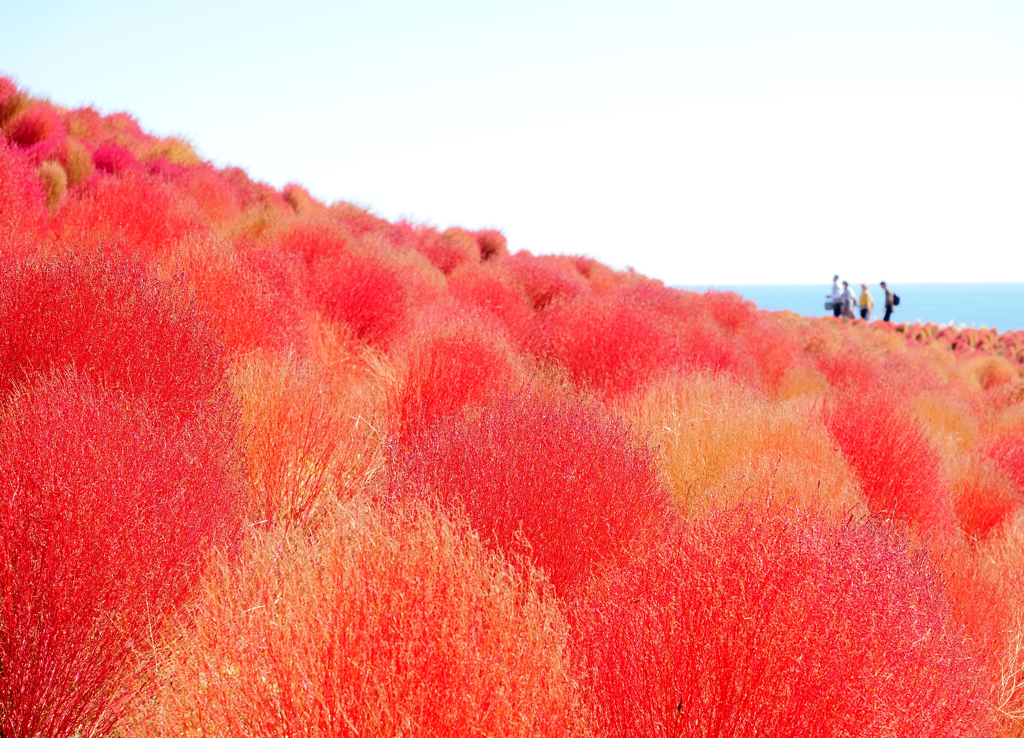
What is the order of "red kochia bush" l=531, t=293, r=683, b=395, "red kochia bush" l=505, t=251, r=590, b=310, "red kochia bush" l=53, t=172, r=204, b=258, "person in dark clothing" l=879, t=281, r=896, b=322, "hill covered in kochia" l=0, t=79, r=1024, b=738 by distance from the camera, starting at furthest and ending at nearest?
"person in dark clothing" l=879, t=281, r=896, b=322 < "red kochia bush" l=505, t=251, r=590, b=310 < "red kochia bush" l=531, t=293, r=683, b=395 < "red kochia bush" l=53, t=172, r=204, b=258 < "hill covered in kochia" l=0, t=79, r=1024, b=738

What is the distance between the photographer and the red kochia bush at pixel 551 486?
377 centimetres

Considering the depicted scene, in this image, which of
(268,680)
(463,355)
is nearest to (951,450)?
(463,355)

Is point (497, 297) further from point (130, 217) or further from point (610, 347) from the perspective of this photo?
point (130, 217)

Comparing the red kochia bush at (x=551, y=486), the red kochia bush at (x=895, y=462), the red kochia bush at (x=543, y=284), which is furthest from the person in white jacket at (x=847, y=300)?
the red kochia bush at (x=551, y=486)

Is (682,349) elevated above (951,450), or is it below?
above

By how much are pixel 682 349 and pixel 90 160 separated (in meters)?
7.62

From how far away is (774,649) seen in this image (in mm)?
2584

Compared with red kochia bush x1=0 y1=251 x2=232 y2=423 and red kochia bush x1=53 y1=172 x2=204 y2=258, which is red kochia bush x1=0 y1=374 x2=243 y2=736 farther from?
red kochia bush x1=53 y1=172 x2=204 y2=258

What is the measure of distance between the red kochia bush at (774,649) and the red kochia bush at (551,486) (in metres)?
0.72

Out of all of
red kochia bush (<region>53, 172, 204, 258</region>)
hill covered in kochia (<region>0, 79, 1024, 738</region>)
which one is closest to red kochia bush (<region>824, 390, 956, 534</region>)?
hill covered in kochia (<region>0, 79, 1024, 738</region>)

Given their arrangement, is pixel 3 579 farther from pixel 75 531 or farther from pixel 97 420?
pixel 97 420

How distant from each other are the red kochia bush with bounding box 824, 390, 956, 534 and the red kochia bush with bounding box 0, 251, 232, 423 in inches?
199

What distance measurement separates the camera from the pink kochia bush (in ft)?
8.57

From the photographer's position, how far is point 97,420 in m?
3.11
